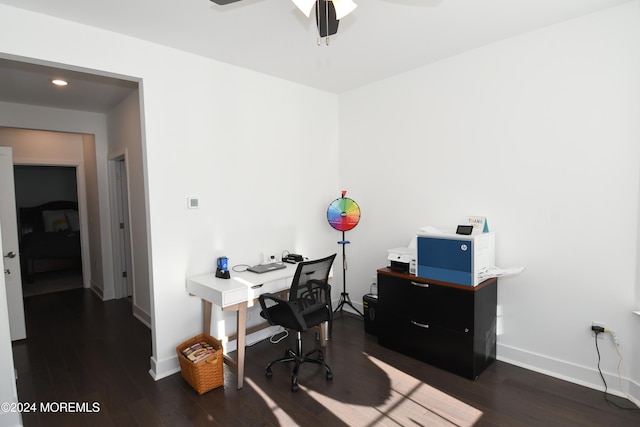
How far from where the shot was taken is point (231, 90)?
3193mm

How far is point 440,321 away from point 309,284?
1.17 meters

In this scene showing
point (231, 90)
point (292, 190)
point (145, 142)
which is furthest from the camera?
point (292, 190)

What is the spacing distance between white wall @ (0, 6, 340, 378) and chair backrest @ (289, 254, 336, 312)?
38.3 inches

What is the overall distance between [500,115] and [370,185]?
60.4 inches

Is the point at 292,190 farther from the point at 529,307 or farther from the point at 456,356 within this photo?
the point at 529,307

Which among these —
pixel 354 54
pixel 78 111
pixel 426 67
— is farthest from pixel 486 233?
pixel 78 111

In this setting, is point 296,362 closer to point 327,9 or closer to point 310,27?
point 327,9

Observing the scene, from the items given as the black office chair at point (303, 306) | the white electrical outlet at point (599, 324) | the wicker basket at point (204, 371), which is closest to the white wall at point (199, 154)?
the wicker basket at point (204, 371)

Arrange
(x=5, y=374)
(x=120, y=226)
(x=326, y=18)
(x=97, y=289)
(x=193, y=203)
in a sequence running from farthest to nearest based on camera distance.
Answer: (x=97, y=289) → (x=120, y=226) → (x=193, y=203) → (x=5, y=374) → (x=326, y=18)

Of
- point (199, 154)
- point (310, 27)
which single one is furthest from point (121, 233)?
point (310, 27)

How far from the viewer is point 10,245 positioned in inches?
134

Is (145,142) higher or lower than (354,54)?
lower

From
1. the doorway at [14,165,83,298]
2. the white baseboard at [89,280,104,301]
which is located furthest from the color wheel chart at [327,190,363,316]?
the doorway at [14,165,83,298]

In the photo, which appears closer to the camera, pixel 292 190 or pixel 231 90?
pixel 231 90
